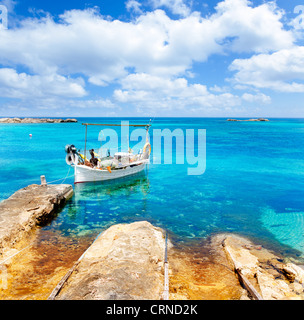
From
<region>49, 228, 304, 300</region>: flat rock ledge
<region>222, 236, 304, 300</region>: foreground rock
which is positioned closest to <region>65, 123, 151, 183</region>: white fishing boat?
<region>49, 228, 304, 300</region>: flat rock ledge

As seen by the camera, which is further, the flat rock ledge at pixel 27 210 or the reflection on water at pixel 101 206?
the reflection on water at pixel 101 206

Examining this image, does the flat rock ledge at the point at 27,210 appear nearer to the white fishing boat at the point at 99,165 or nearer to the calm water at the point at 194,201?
the calm water at the point at 194,201

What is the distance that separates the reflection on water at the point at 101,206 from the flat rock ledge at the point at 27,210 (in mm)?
714

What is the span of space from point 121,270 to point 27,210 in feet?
27.3

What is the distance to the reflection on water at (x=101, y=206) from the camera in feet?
42.7

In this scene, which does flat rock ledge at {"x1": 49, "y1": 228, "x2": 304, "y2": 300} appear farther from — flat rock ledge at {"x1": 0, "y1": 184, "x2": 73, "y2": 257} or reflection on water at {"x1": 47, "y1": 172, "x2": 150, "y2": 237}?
flat rock ledge at {"x1": 0, "y1": 184, "x2": 73, "y2": 257}

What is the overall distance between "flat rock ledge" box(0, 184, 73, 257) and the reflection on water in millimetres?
714

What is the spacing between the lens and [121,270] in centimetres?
719

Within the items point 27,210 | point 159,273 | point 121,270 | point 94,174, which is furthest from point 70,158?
point 159,273

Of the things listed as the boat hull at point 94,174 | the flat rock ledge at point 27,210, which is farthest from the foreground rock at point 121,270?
the boat hull at point 94,174

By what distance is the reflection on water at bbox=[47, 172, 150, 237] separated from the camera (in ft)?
42.7
